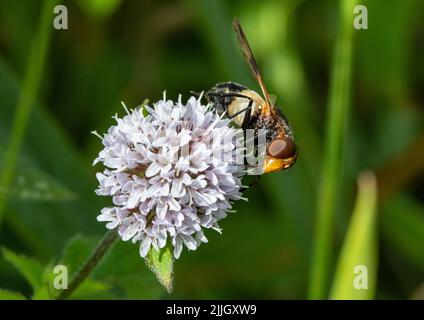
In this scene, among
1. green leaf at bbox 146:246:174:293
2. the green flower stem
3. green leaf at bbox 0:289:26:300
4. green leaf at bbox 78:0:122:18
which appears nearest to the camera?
green leaf at bbox 146:246:174:293

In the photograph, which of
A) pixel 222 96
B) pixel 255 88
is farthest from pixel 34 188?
pixel 255 88

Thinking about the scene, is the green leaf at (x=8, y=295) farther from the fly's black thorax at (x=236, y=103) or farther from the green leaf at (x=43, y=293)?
the fly's black thorax at (x=236, y=103)

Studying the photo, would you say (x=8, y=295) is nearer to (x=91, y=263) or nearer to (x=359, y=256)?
(x=91, y=263)

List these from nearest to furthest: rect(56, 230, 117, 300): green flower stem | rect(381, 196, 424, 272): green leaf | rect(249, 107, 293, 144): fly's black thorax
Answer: rect(56, 230, 117, 300): green flower stem, rect(249, 107, 293, 144): fly's black thorax, rect(381, 196, 424, 272): green leaf

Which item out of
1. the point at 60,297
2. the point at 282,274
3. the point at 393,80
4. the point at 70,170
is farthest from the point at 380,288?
the point at 60,297

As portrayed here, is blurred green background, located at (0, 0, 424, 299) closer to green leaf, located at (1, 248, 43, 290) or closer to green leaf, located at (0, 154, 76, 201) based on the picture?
green leaf, located at (0, 154, 76, 201)

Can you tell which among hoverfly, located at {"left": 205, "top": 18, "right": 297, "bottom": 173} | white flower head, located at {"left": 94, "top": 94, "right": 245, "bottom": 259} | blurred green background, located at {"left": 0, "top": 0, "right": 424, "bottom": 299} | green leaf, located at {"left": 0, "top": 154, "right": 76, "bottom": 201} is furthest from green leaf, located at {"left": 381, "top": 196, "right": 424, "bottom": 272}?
white flower head, located at {"left": 94, "top": 94, "right": 245, "bottom": 259}
